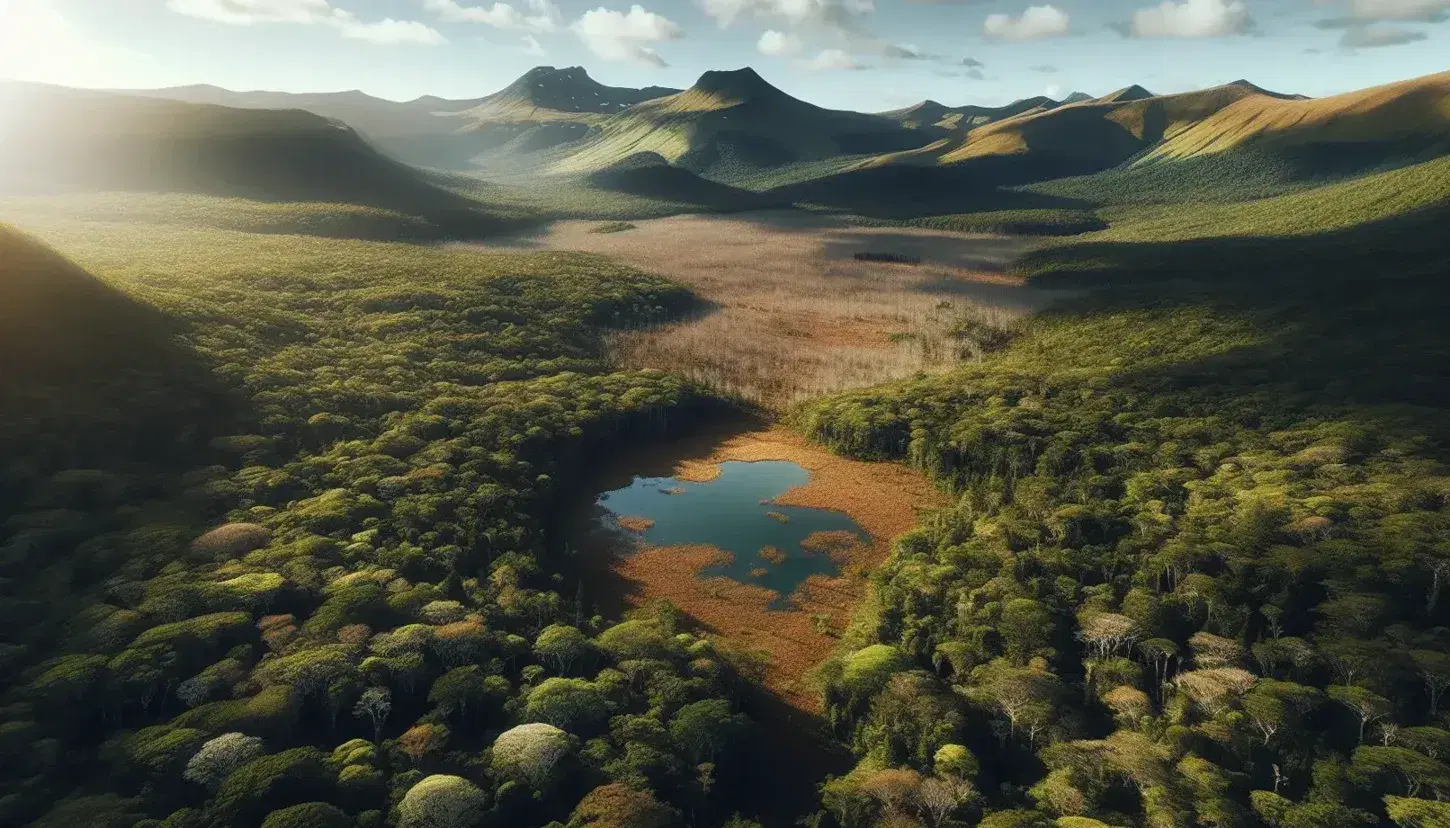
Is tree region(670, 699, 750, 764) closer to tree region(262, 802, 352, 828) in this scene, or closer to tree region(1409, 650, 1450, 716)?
tree region(262, 802, 352, 828)

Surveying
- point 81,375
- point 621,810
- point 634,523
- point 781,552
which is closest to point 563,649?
point 621,810

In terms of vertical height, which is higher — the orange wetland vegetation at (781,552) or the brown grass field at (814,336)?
the brown grass field at (814,336)

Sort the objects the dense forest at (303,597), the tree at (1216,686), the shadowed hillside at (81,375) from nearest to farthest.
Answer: the dense forest at (303,597) < the tree at (1216,686) < the shadowed hillside at (81,375)

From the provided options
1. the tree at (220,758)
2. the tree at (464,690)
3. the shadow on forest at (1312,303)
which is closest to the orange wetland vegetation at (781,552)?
the tree at (464,690)

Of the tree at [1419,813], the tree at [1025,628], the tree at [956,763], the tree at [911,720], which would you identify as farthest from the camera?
the tree at [1025,628]

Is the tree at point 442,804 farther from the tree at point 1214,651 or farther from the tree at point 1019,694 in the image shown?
the tree at point 1214,651

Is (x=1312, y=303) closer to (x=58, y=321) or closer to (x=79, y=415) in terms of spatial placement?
(x=79, y=415)
